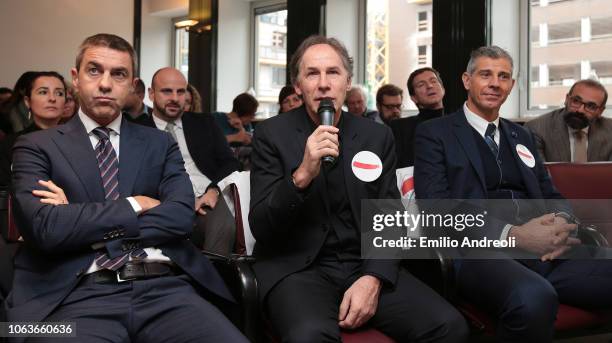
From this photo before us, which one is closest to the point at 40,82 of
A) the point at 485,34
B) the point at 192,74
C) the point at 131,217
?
the point at 131,217

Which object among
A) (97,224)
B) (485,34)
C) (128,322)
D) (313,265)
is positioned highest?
(485,34)

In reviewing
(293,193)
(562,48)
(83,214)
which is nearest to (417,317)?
(293,193)

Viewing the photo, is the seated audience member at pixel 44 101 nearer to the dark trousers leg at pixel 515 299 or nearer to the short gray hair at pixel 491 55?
the short gray hair at pixel 491 55

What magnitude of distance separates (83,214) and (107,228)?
8 centimetres

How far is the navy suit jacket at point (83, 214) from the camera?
1735mm

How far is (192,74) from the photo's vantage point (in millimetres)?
9172

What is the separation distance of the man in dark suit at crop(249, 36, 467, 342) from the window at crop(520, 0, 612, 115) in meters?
3.95

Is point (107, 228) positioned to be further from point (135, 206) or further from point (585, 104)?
point (585, 104)

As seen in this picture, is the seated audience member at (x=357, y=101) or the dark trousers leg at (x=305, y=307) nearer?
the dark trousers leg at (x=305, y=307)

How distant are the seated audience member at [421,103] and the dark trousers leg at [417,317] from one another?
7.34 feet

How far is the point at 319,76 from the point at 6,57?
8.77 metres

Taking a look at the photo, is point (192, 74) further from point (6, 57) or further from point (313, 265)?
point (313, 265)

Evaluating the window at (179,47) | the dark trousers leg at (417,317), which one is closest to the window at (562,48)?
the dark trousers leg at (417,317)

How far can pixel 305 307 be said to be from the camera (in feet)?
5.97
